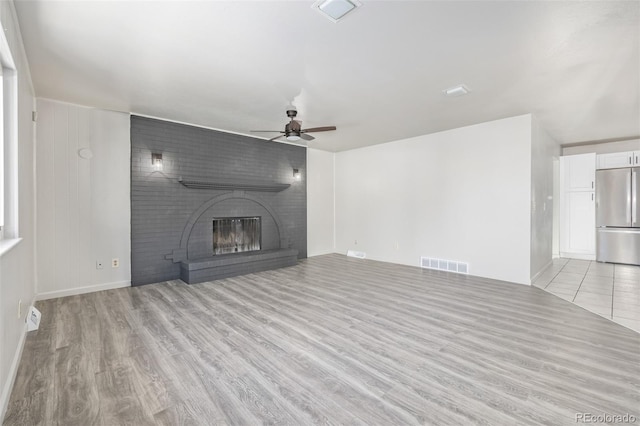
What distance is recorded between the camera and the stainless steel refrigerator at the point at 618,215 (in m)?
5.91

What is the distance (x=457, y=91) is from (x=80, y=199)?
5.38 m

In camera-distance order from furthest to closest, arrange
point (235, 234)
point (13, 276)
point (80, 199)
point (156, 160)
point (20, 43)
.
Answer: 1. point (235, 234)
2. point (156, 160)
3. point (80, 199)
4. point (20, 43)
5. point (13, 276)

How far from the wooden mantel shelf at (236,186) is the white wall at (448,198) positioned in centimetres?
200

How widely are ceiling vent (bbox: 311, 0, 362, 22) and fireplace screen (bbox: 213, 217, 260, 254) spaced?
166 inches

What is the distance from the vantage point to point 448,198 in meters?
5.50

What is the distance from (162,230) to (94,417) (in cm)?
344

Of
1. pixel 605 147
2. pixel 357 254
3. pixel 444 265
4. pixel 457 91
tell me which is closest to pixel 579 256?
pixel 605 147

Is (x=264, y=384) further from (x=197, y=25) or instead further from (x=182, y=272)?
(x=182, y=272)

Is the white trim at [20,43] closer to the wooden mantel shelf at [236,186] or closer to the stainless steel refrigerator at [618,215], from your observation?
the wooden mantel shelf at [236,186]

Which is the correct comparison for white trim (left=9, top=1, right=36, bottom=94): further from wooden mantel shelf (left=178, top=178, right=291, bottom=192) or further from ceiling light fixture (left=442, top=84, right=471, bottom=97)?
ceiling light fixture (left=442, top=84, right=471, bottom=97)

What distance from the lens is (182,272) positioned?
4895 millimetres

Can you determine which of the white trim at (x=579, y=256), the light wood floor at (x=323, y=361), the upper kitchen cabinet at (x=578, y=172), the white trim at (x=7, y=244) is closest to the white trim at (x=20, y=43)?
the white trim at (x=7, y=244)

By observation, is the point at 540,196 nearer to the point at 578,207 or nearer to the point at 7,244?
the point at 578,207

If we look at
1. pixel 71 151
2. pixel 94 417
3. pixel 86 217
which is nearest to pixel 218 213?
pixel 86 217
